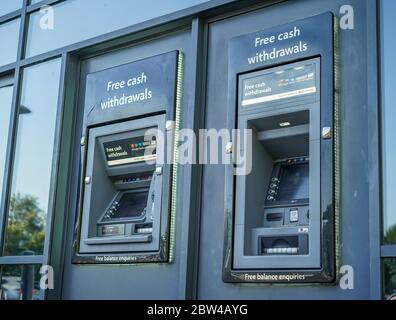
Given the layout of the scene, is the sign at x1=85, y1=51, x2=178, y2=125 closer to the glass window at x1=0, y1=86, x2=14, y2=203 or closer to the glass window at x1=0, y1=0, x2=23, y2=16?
the glass window at x1=0, y1=86, x2=14, y2=203

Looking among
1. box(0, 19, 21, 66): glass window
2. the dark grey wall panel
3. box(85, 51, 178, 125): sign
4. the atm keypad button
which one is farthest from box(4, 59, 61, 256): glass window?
the atm keypad button

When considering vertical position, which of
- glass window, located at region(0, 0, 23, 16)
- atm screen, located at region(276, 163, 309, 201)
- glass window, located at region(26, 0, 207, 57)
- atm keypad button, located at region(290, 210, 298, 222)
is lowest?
atm keypad button, located at region(290, 210, 298, 222)

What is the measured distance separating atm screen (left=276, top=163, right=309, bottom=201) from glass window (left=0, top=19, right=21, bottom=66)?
9.18 feet

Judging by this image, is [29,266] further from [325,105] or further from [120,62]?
[325,105]

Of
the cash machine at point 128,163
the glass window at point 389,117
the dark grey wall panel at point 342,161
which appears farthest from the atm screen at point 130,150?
the glass window at point 389,117

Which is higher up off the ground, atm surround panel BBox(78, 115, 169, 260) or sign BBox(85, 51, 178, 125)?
sign BBox(85, 51, 178, 125)

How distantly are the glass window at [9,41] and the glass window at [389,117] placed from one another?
3.26m

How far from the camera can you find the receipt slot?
368 cm

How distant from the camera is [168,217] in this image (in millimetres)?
4289

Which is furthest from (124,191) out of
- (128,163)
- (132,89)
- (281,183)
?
(281,183)

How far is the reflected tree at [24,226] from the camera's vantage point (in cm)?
507

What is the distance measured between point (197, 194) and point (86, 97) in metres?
1.29

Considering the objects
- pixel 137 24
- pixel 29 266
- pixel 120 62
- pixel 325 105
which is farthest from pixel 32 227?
pixel 325 105
